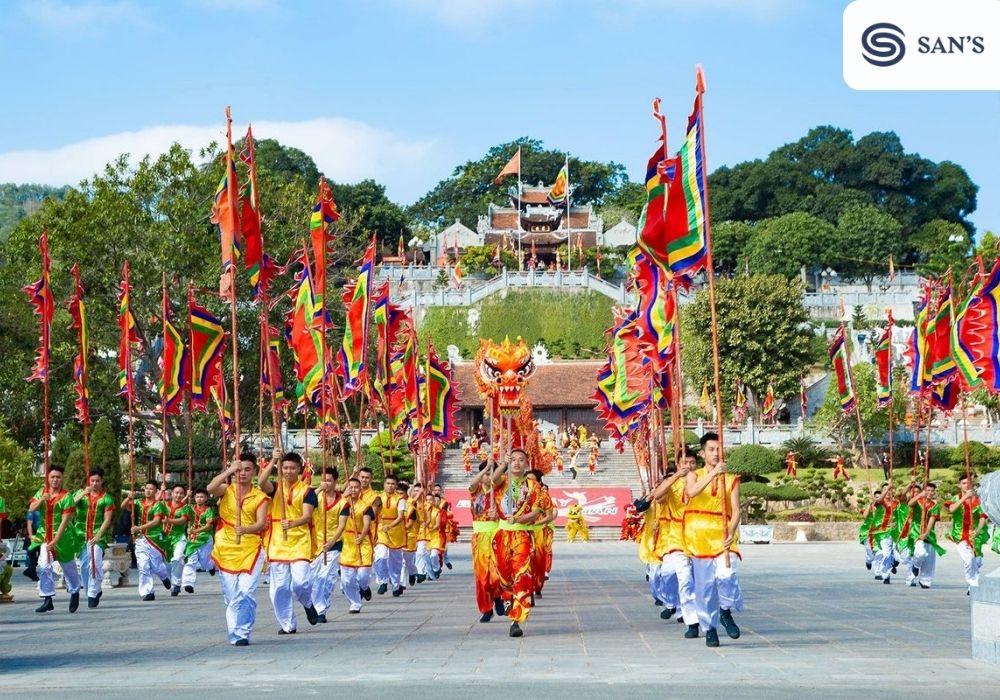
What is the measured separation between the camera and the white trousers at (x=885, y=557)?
2220 centimetres

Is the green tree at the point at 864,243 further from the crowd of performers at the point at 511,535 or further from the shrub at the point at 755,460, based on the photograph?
the crowd of performers at the point at 511,535

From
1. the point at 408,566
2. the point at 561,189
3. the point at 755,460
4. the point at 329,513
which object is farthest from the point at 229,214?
the point at 561,189

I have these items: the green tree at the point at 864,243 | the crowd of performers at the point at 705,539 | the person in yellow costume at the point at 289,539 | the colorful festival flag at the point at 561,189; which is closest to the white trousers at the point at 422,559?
the person in yellow costume at the point at 289,539

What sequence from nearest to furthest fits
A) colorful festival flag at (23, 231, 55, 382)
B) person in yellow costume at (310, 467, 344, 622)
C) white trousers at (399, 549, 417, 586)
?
person in yellow costume at (310, 467, 344, 622) < colorful festival flag at (23, 231, 55, 382) < white trousers at (399, 549, 417, 586)

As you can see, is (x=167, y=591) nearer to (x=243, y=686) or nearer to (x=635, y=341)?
(x=635, y=341)

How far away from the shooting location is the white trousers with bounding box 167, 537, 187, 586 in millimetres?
22484

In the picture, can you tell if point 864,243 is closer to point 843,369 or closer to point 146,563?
point 843,369

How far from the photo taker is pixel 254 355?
43781mm

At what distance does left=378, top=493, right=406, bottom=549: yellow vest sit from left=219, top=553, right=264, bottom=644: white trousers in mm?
8312

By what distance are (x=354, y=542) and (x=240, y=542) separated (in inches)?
193

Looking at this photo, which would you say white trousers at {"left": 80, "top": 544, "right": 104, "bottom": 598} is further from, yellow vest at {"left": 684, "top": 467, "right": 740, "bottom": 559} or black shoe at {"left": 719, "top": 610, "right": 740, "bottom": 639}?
black shoe at {"left": 719, "top": 610, "right": 740, "bottom": 639}

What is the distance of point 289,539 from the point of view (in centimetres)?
1469

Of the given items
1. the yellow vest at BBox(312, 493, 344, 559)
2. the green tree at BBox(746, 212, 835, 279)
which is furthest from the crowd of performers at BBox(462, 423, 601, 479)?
the green tree at BBox(746, 212, 835, 279)

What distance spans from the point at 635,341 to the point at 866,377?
38688 millimetres
